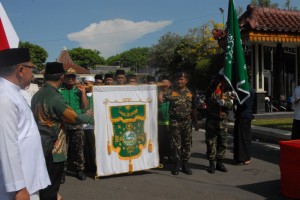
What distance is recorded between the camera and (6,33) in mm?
3562

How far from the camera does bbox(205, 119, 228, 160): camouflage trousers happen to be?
6.74 meters

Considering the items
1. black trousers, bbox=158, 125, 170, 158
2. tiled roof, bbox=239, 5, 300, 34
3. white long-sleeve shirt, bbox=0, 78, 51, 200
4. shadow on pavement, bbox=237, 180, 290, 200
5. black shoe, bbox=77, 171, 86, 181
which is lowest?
shadow on pavement, bbox=237, 180, 290, 200

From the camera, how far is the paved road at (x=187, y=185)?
5371mm

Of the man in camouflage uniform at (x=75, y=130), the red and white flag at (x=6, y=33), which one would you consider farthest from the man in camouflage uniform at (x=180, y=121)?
the red and white flag at (x=6, y=33)

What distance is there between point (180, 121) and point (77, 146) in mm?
1887

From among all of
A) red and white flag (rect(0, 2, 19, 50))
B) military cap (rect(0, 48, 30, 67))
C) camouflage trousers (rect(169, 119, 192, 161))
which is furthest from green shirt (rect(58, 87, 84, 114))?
military cap (rect(0, 48, 30, 67))

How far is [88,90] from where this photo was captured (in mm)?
6461

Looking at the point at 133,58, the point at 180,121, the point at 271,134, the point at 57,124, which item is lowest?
the point at 271,134

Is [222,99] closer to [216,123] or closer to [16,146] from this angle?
[216,123]

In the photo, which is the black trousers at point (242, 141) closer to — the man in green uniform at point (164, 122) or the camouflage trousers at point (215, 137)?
the camouflage trousers at point (215, 137)

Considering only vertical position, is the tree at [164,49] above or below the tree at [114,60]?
below

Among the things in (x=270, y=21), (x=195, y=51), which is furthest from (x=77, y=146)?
(x=195, y=51)

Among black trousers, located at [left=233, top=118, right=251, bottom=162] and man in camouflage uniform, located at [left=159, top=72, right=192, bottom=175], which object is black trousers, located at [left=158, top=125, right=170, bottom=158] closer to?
man in camouflage uniform, located at [left=159, top=72, right=192, bottom=175]

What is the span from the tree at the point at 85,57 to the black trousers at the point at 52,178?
87790mm
